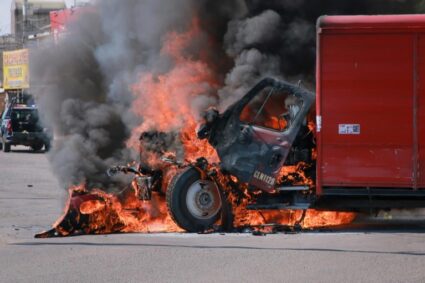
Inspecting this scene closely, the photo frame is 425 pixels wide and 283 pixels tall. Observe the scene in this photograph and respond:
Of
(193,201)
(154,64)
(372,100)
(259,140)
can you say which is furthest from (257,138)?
(154,64)

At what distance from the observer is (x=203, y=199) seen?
10.4 meters

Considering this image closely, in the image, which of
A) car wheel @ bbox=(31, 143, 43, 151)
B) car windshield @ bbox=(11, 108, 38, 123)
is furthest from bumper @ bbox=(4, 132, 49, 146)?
car windshield @ bbox=(11, 108, 38, 123)

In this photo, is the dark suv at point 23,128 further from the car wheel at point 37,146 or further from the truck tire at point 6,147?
the truck tire at point 6,147

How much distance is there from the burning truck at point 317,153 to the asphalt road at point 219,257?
0.51 meters

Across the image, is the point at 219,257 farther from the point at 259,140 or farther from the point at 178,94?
the point at 178,94

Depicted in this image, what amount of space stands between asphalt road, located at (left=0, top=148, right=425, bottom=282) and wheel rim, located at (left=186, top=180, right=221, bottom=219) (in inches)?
17.3

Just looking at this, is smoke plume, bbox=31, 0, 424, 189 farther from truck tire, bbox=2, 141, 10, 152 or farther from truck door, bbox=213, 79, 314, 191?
truck tire, bbox=2, 141, 10, 152

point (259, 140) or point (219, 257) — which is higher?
point (259, 140)

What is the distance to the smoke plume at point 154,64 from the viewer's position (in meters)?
12.2

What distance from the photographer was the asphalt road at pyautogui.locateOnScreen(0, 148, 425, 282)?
743 centimetres

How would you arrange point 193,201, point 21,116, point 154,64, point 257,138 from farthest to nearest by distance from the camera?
point 21,116, point 154,64, point 257,138, point 193,201

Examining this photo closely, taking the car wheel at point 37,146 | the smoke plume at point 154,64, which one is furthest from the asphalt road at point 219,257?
the car wheel at point 37,146

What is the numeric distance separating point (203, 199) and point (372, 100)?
256 centimetres

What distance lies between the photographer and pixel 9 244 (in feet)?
31.2
